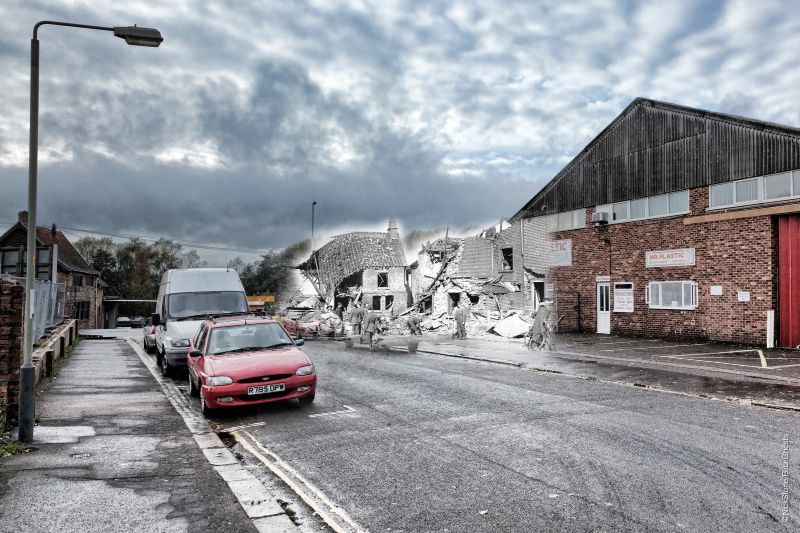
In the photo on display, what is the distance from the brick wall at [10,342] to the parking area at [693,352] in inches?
572

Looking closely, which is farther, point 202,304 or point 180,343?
point 202,304

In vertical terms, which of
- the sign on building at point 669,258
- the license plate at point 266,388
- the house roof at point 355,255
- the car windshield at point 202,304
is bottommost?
the license plate at point 266,388

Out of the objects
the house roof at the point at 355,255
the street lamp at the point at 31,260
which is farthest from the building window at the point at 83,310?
the street lamp at the point at 31,260

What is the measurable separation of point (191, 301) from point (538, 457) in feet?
36.6

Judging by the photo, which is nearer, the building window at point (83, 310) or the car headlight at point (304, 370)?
the car headlight at point (304, 370)

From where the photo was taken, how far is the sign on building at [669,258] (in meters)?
21.5

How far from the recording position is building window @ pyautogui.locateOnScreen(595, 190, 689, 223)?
2202 centimetres

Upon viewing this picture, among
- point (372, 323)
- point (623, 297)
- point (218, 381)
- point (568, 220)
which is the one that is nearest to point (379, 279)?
point (568, 220)

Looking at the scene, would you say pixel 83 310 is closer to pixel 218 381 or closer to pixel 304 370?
pixel 218 381

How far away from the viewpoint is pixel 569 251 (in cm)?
2688

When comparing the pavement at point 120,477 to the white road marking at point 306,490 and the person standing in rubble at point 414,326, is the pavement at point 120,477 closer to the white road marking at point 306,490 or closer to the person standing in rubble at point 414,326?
the white road marking at point 306,490

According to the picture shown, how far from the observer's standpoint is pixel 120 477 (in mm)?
5922

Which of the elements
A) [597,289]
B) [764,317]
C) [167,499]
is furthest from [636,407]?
[597,289]

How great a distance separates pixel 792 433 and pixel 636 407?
2.23 metres
